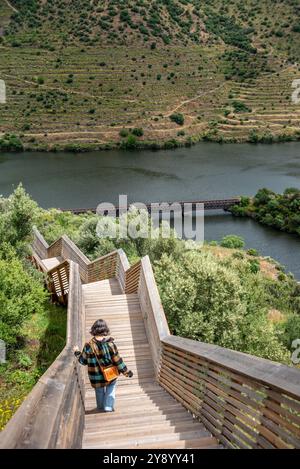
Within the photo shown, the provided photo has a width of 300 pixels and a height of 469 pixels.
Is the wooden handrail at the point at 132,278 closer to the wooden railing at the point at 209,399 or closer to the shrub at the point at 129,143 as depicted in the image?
the wooden railing at the point at 209,399

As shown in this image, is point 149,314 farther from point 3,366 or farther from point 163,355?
point 3,366

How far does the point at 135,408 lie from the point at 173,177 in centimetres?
5675

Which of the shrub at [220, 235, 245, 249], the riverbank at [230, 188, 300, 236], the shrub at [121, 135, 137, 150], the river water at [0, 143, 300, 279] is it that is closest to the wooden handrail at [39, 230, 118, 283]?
the shrub at [220, 235, 245, 249]

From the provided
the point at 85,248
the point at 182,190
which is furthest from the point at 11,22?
the point at 85,248

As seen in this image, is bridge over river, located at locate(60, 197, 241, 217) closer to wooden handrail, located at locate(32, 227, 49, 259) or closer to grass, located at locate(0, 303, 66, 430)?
wooden handrail, located at locate(32, 227, 49, 259)

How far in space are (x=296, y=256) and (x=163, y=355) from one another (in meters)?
38.8

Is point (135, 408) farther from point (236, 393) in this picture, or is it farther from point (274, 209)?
point (274, 209)

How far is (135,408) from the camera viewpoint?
→ 243 inches

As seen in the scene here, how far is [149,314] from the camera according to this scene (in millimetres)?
8586

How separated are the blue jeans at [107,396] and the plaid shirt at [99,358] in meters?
0.08

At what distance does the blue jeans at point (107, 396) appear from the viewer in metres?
5.96

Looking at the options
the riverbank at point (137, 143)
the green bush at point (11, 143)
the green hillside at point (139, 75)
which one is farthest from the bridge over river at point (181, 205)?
the green bush at point (11, 143)

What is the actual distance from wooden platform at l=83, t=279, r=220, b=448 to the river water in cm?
3561

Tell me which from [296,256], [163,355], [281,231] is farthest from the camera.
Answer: [281,231]
